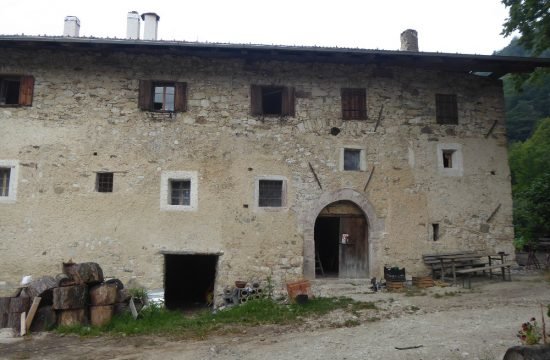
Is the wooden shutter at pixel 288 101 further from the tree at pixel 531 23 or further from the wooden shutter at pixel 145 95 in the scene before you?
the tree at pixel 531 23

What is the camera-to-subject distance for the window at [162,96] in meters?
10.1

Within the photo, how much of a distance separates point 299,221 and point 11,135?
7183mm

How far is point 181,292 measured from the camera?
12.2m

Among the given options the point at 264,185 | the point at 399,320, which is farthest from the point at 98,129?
the point at 399,320

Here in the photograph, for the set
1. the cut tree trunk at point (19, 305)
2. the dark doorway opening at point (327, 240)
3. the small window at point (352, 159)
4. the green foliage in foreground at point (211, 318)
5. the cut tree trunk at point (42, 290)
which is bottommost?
the green foliage in foreground at point (211, 318)

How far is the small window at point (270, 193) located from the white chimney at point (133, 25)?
17.9ft

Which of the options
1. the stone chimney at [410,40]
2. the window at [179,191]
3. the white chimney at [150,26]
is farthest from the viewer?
the stone chimney at [410,40]

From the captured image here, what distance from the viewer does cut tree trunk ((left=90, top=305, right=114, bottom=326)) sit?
8.16m

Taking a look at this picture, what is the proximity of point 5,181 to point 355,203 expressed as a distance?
843cm

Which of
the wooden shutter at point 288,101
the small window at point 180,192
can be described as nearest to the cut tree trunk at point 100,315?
the small window at point 180,192

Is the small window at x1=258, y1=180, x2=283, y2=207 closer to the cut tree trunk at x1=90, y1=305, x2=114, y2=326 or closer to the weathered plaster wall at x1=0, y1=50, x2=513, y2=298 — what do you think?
the weathered plaster wall at x1=0, y1=50, x2=513, y2=298

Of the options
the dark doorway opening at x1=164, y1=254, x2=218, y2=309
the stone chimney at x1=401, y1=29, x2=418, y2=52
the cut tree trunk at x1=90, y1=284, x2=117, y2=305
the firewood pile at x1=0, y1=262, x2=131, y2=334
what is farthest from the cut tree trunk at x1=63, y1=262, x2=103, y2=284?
the stone chimney at x1=401, y1=29, x2=418, y2=52

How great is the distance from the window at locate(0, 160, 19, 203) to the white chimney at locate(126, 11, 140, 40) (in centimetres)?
444

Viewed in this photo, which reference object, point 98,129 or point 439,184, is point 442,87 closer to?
point 439,184
